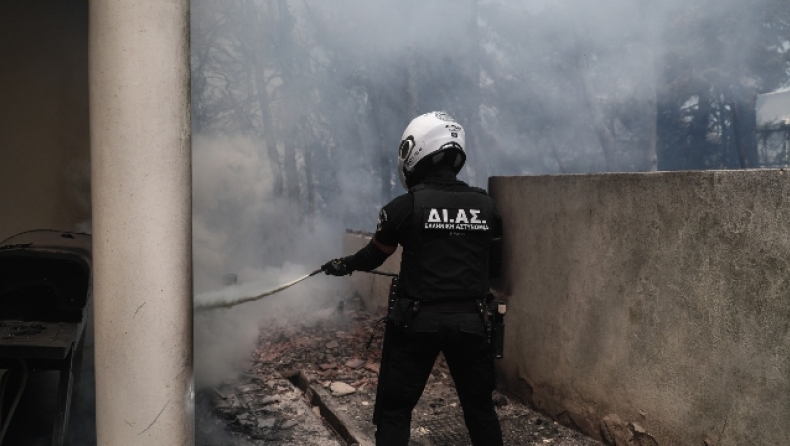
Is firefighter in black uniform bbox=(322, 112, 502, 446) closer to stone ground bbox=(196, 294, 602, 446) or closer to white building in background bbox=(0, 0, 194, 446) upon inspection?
stone ground bbox=(196, 294, 602, 446)

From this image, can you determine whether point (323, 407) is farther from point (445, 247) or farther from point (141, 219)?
point (141, 219)

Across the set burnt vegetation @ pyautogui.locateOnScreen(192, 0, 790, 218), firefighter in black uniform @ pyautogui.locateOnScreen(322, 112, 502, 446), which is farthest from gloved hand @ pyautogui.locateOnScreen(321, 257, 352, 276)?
burnt vegetation @ pyautogui.locateOnScreen(192, 0, 790, 218)

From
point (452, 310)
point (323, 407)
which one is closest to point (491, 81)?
point (323, 407)

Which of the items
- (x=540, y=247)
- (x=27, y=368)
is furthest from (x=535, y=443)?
(x=27, y=368)

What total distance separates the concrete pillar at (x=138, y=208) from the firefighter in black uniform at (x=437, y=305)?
1.09 metres

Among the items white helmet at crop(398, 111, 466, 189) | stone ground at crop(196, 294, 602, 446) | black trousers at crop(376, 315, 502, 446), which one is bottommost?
stone ground at crop(196, 294, 602, 446)

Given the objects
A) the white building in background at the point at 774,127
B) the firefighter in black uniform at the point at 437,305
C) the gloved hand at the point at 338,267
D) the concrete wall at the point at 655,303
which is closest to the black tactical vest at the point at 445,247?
the firefighter in black uniform at the point at 437,305

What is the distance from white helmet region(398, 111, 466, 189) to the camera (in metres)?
3.00

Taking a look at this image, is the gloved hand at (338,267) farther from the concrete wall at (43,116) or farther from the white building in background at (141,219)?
the concrete wall at (43,116)

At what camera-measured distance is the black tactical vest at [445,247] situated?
2.76m

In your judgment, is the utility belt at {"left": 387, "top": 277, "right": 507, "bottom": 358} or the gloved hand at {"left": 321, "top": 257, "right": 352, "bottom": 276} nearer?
the utility belt at {"left": 387, "top": 277, "right": 507, "bottom": 358}

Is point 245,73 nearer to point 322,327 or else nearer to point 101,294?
point 322,327

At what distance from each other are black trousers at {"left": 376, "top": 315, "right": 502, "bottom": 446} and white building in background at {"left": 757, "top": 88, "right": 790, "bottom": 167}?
55.4 ft

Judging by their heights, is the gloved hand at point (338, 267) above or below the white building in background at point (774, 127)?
below
